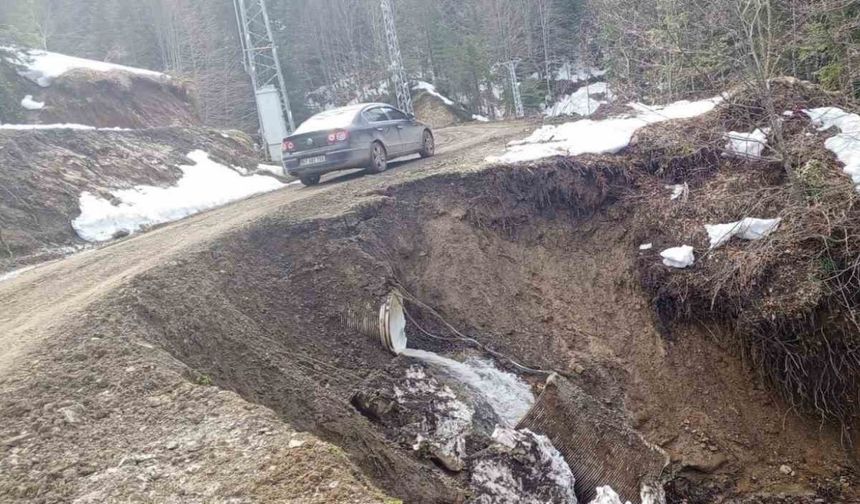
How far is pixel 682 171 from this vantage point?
10773 mm

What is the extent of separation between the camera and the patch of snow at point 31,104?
16703 mm

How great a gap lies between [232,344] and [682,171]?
8419 millimetres

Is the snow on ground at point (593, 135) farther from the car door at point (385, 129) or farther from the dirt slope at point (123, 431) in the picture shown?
the dirt slope at point (123, 431)

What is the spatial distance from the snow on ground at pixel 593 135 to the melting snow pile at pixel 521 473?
601cm

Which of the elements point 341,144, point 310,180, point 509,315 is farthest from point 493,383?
point 310,180

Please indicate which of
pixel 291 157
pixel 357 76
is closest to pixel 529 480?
pixel 291 157

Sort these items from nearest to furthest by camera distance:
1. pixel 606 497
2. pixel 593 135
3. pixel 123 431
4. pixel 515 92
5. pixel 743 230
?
pixel 123 431 → pixel 606 497 → pixel 743 230 → pixel 593 135 → pixel 515 92

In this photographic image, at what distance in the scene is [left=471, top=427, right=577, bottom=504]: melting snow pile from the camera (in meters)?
5.57

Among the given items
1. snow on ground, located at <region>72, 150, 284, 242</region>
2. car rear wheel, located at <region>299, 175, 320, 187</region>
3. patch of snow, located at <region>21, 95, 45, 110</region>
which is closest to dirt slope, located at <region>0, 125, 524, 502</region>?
snow on ground, located at <region>72, 150, 284, 242</region>

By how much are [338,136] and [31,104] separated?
35.8ft

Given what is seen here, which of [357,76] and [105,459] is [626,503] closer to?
[105,459]

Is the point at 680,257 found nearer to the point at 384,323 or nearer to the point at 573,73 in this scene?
the point at 384,323

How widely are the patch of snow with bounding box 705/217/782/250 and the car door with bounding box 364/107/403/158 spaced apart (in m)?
6.31

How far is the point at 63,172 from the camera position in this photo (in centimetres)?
1266
